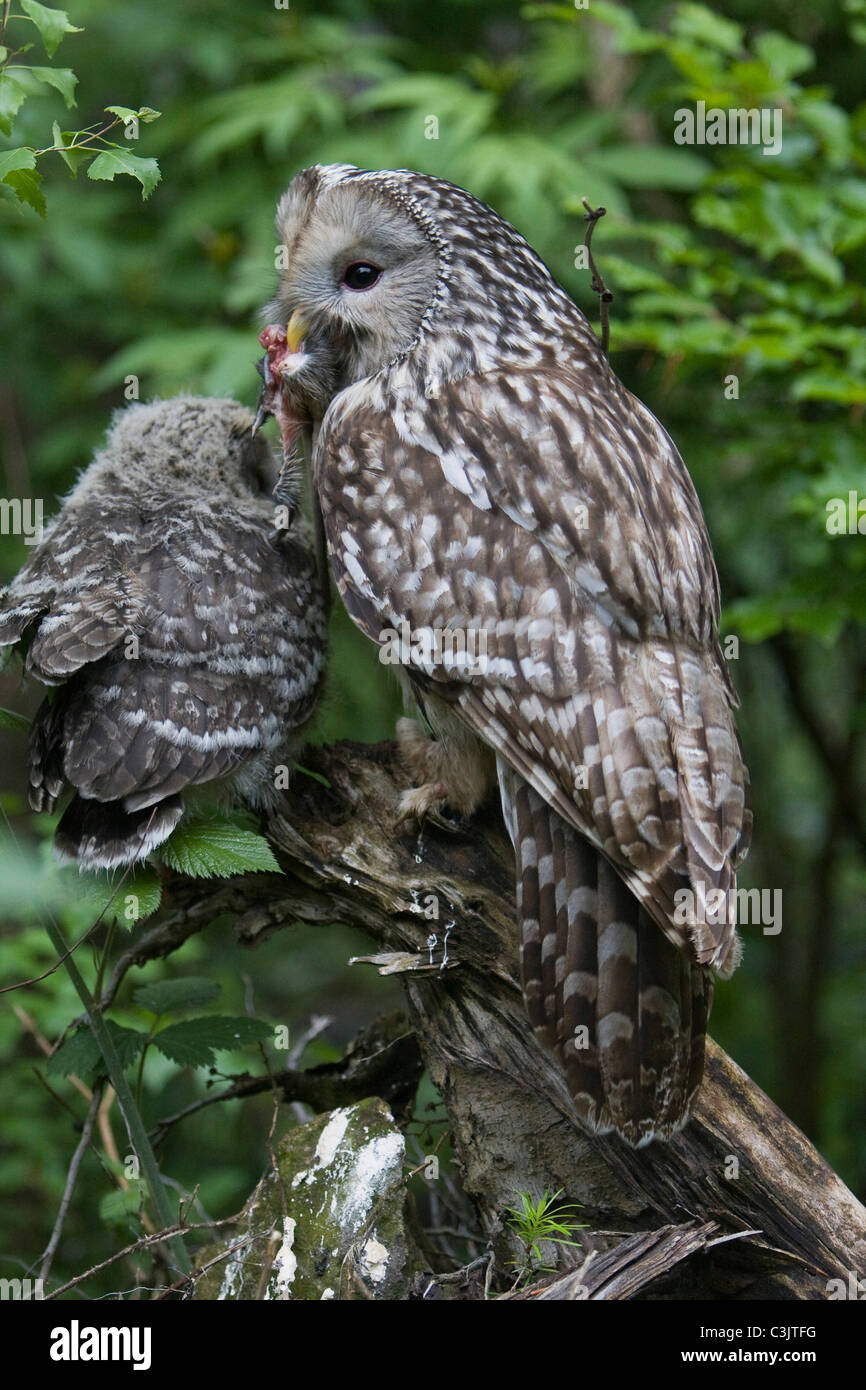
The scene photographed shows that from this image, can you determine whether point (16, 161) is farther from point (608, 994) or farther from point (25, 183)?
point (608, 994)

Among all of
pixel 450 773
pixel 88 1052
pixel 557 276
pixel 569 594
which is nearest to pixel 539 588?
pixel 569 594

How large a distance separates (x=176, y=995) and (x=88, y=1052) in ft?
0.81

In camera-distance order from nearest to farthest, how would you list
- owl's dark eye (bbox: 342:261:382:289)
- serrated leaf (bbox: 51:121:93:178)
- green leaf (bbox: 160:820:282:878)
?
serrated leaf (bbox: 51:121:93:178) < green leaf (bbox: 160:820:282:878) < owl's dark eye (bbox: 342:261:382:289)

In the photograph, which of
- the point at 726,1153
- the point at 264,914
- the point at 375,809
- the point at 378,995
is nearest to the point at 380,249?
the point at 375,809

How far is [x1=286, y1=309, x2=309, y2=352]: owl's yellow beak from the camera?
3.19 metres

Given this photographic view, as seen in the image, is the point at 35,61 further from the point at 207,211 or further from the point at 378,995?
the point at 378,995

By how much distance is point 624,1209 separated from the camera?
2.74 metres

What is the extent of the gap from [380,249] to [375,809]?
1344 millimetres

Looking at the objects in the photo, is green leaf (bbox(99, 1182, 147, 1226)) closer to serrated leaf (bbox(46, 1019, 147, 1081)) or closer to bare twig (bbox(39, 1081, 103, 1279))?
bare twig (bbox(39, 1081, 103, 1279))

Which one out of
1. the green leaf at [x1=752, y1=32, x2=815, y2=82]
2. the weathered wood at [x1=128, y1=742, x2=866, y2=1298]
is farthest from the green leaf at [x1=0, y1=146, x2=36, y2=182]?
the green leaf at [x1=752, y1=32, x2=815, y2=82]

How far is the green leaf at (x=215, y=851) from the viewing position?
2531mm

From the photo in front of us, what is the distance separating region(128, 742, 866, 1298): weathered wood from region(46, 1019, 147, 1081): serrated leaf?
0.90ft

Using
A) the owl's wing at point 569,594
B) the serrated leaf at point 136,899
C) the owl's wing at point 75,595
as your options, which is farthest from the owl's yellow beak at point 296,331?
the serrated leaf at point 136,899

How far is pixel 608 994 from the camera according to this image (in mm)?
2443
